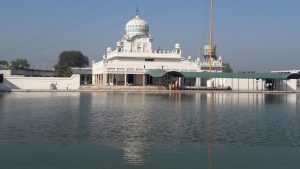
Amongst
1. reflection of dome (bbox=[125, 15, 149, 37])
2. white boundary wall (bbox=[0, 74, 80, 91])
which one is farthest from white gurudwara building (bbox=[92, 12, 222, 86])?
white boundary wall (bbox=[0, 74, 80, 91])

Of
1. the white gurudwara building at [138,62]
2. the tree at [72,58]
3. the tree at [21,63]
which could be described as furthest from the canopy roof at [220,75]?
the tree at [21,63]

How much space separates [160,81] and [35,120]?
42.2m

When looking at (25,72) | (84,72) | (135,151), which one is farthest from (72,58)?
(135,151)

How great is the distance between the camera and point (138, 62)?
60594 millimetres

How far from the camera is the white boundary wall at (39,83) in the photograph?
178 feet

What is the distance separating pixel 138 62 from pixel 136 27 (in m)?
8.17

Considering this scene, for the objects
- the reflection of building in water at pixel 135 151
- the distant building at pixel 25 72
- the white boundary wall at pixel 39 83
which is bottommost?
the reflection of building in water at pixel 135 151

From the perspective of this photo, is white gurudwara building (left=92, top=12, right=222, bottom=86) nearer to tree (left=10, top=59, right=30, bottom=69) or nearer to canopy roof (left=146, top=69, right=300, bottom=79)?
canopy roof (left=146, top=69, right=300, bottom=79)

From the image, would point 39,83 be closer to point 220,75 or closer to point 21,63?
point 220,75

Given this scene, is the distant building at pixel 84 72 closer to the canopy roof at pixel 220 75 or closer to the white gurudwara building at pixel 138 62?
the white gurudwara building at pixel 138 62

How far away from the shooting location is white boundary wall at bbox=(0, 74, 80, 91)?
178 ft

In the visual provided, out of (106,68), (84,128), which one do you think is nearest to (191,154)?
(84,128)

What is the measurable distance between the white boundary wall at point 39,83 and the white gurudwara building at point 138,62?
555 cm

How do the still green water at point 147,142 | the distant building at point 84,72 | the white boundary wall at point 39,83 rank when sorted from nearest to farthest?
the still green water at point 147,142 < the white boundary wall at point 39,83 < the distant building at point 84,72
